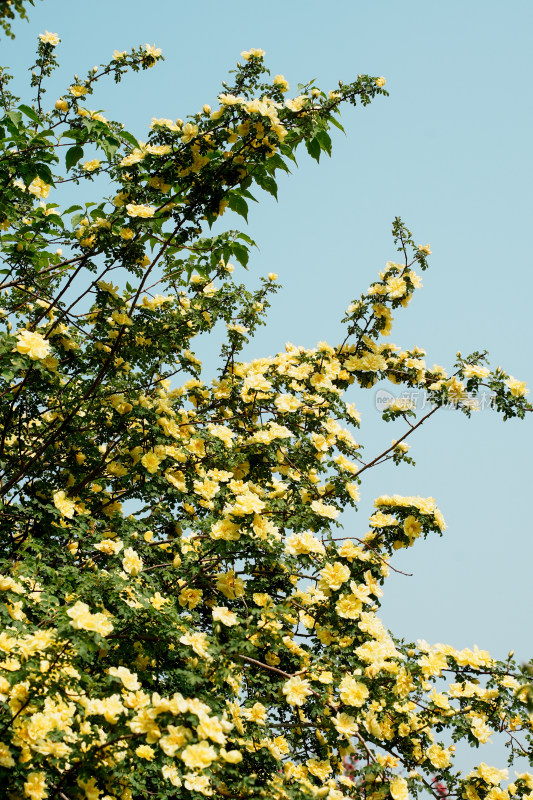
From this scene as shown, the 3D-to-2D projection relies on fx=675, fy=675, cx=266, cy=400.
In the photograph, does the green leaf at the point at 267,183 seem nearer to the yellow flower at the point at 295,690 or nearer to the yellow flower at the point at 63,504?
the yellow flower at the point at 63,504

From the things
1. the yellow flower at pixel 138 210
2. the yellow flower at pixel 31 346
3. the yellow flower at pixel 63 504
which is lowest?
the yellow flower at pixel 63 504

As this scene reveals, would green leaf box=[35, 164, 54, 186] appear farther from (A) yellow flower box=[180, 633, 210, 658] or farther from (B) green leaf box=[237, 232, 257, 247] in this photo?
(A) yellow flower box=[180, 633, 210, 658]

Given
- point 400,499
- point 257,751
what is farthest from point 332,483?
point 257,751

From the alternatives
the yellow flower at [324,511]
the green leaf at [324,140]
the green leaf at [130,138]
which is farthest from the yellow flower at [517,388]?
the green leaf at [130,138]

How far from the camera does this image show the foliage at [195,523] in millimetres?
2285

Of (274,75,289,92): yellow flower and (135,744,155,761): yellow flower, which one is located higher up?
(274,75,289,92): yellow flower

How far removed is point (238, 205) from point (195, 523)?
1547 millimetres

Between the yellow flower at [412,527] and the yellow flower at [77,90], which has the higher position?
the yellow flower at [77,90]

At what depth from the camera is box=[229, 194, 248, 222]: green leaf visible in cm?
327

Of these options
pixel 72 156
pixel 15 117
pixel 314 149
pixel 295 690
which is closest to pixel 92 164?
pixel 72 156

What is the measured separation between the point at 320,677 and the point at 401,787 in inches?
25.8

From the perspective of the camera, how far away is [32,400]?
4117 millimetres

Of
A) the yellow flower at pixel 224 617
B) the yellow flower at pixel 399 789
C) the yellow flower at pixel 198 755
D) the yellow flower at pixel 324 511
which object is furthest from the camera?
the yellow flower at pixel 324 511

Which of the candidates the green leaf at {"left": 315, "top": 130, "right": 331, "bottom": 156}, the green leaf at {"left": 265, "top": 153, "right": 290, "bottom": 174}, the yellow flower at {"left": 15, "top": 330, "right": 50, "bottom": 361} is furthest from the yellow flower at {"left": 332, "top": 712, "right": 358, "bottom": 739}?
the green leaf at {"left": 315, "top": 130, "right": 331, "bottom": 156}
